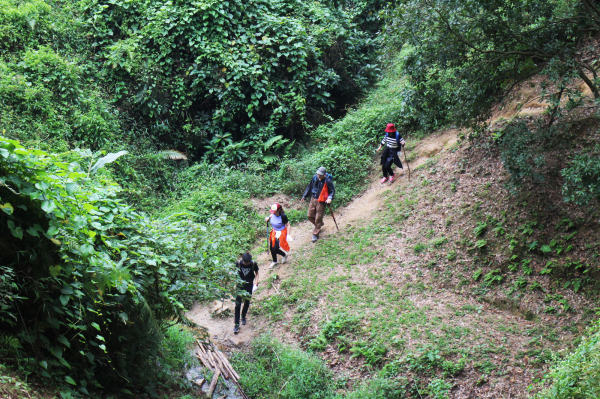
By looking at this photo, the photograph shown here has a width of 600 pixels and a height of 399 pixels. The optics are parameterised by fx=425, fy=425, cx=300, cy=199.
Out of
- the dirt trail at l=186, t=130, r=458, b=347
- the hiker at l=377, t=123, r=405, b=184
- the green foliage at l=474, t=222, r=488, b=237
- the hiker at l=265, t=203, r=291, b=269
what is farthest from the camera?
the hiker at l=377, t=123, r=405, b=184

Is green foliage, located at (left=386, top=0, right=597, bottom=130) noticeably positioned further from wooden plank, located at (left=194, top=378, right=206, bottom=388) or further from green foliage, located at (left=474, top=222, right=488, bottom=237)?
wooden plank, located at (left=194, top=378, right=206, bottom=388)

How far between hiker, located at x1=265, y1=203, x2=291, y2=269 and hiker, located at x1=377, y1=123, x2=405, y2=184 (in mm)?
3681

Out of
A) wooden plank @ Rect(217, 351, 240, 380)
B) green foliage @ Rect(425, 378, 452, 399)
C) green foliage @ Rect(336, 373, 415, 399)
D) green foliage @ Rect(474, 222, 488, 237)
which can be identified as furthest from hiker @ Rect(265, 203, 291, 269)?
green foliage @ Rect(425, 378, 452, 399)

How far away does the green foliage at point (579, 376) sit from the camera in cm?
450

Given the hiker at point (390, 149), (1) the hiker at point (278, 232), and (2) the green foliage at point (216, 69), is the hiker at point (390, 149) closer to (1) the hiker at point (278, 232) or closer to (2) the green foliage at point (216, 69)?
(1) the hiker at point (278, 232)

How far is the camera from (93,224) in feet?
13.5

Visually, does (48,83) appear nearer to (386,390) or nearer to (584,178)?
(386,390)

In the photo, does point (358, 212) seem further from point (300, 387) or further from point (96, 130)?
point (96, 130)

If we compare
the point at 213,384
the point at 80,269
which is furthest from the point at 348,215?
the point at 80,269

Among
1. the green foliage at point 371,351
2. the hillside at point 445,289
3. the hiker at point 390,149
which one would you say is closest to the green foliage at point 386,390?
the hillside at point 445,289

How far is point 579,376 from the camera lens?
4754 mm

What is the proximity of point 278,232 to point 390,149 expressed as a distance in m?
4.10

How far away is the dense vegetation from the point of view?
161 inches

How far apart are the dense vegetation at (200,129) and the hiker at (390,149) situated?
1.05 metres
